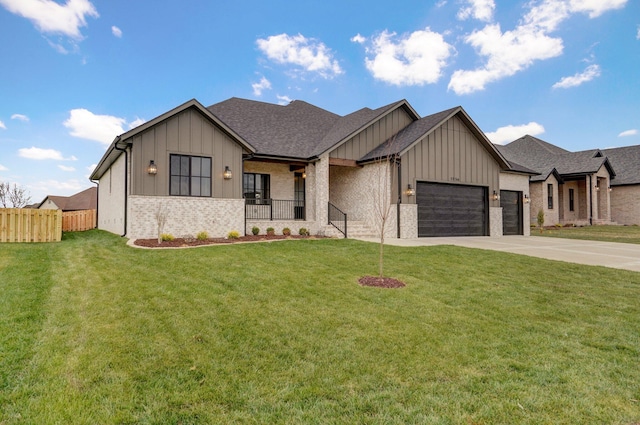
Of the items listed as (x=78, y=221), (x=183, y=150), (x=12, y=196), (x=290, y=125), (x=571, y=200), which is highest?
(x=290, y=125)

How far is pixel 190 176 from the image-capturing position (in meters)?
12.7

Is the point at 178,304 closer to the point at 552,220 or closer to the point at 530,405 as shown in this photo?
the point at 530,405

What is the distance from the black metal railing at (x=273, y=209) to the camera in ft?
52.3

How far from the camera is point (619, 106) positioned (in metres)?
24.3

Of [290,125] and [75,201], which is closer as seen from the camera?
[290,125]

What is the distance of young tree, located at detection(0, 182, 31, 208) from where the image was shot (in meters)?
40.2

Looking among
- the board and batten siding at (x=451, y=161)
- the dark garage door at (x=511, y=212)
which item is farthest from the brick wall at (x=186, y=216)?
the dark garage door at (x=511, y=212)

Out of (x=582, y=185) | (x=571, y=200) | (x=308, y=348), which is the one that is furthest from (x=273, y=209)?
(x=582, y=185)

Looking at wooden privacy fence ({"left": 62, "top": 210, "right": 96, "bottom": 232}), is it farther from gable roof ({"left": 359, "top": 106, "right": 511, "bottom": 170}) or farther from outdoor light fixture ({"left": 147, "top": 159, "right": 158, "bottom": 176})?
gable roof ({"left": 359, "top": 106, "right": 511, "bottom": 170})

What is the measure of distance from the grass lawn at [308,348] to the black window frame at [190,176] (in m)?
6.05

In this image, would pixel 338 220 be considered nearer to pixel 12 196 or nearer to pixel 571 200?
pixel 571 200

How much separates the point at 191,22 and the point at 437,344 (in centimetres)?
1714

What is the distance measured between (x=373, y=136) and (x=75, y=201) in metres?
45.9

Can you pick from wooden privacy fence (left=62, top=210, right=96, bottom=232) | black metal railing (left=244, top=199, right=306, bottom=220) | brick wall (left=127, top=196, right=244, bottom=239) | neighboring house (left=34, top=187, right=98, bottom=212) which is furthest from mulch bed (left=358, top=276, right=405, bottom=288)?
neighboring house (left=34, top=187, right=98, bottom=212)
